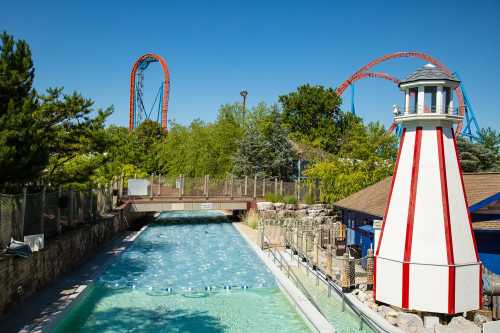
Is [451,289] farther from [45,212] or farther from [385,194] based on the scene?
[45,212]

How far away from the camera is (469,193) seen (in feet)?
47.2

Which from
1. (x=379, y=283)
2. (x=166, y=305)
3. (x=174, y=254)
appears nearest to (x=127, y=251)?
(x=174, y=254)

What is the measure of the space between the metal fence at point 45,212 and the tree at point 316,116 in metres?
45.6

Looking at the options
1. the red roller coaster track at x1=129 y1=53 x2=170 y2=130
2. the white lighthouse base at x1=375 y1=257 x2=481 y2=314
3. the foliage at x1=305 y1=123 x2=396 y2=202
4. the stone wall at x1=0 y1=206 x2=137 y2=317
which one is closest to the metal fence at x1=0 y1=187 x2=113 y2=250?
the stone wall at x1=0 y1=206 x2=137 y2=317

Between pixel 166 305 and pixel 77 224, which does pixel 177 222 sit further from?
pixel 166 305

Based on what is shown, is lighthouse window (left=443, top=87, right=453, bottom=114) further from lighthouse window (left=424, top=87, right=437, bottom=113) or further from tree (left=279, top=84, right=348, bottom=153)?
tree (left=279, top=84, right=348, bottom=153)

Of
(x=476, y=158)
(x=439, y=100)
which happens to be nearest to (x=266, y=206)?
(x=476, y=158)

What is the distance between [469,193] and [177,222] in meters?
23.1

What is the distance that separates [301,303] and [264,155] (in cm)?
3169

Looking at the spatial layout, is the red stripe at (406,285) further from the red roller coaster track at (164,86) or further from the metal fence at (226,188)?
the red roller coaster track at (164,86)

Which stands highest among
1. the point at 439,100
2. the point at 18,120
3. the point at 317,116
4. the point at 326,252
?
the point at 317,116

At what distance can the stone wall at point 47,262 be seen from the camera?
34.0 feet

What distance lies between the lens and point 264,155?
4356 centimetres

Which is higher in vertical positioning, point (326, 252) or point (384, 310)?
point (326, 252)
